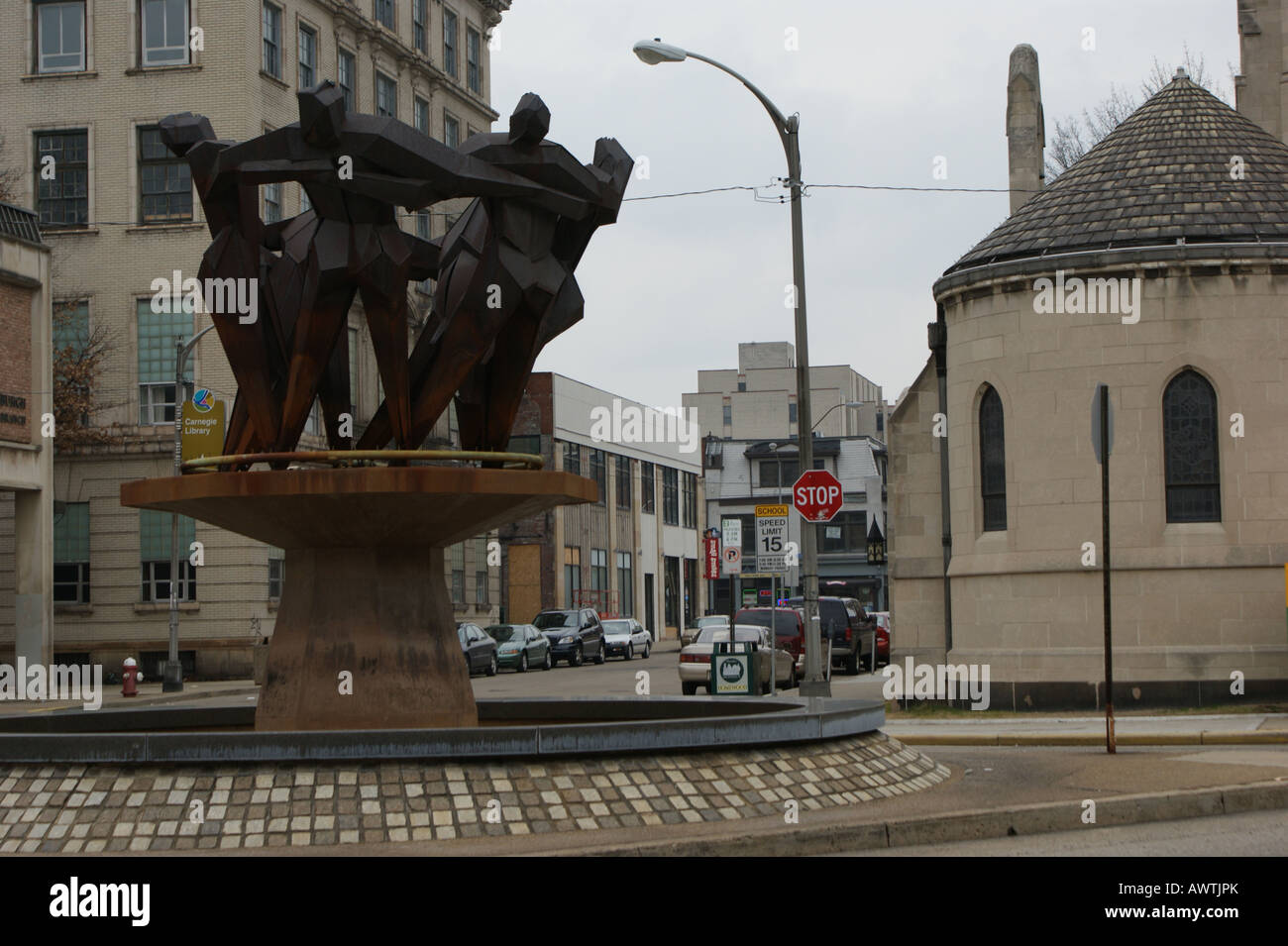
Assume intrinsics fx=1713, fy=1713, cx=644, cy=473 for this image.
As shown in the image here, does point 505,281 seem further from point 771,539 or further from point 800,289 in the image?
point 771,539

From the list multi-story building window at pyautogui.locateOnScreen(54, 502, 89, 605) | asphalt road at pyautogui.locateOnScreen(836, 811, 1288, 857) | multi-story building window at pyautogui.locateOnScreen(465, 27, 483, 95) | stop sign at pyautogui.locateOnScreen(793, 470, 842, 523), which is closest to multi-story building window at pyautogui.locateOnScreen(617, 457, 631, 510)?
multi-story building window at pyautogui.locateOnScreen(465, 27, 483, 95)

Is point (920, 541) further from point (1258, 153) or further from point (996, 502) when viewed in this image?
point (1258, 153)

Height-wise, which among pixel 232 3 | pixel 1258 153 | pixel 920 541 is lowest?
pixel 920 541

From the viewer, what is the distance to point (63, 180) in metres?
45.1

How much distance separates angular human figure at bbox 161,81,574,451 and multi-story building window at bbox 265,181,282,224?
31384 mm

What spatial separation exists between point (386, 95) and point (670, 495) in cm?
3493

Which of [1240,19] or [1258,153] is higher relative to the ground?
[1240,19]

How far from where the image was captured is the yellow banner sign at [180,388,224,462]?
33.7 m

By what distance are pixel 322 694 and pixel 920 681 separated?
1546 centimetres

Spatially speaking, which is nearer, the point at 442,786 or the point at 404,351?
the point at 442,786

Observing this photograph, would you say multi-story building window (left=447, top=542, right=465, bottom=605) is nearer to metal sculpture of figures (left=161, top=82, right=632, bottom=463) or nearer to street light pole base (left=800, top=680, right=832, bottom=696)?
street light pole base (left=800, top=680, right=832, bottom=696)

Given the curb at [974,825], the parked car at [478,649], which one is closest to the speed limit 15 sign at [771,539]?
the curb at [974,825]

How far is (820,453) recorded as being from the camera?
98.8 m

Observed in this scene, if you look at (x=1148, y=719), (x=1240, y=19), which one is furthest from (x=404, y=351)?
(x=1240, y=19)
